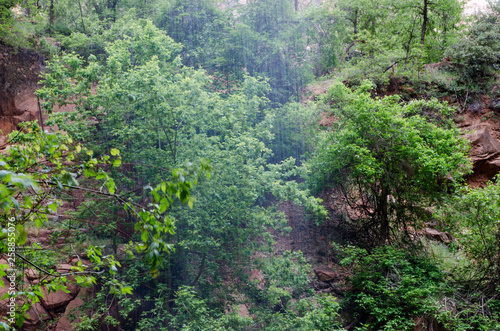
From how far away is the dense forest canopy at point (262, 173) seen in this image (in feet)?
26.0

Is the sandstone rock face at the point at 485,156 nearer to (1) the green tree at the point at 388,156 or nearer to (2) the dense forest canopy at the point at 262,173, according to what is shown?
(2) the dense forest canopy at the point at 262,173

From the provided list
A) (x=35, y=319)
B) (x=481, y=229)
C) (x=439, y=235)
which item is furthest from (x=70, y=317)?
(x=439, y=235)

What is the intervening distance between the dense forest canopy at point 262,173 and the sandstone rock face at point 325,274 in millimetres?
79

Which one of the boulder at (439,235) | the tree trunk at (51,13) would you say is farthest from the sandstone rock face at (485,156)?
the tree trunk at (51,13)

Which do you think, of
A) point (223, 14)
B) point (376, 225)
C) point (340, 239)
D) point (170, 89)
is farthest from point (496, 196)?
point (223, 14)

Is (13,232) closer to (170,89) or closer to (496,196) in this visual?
(170,89)

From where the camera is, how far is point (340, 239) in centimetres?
1216

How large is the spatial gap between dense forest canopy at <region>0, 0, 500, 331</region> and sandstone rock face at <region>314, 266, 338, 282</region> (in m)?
0.08

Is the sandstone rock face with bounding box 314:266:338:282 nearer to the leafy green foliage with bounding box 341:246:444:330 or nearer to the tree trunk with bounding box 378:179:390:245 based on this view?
the leafy green foliage with bounding box 341:246:444:330

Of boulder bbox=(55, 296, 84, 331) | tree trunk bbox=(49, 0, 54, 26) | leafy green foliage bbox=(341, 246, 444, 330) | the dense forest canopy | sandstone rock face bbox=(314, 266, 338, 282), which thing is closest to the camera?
leafy green foliage bbox=(341, 246, 444, 330)

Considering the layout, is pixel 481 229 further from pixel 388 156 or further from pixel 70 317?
pixel 70 317

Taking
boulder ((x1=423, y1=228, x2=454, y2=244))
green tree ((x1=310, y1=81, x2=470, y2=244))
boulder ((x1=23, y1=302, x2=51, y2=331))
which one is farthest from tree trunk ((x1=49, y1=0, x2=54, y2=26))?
boulder ((x1=423, y1=228, x2=454, y2=244))

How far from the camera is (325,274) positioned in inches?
471

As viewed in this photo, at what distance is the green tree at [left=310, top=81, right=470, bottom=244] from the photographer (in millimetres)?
8961
